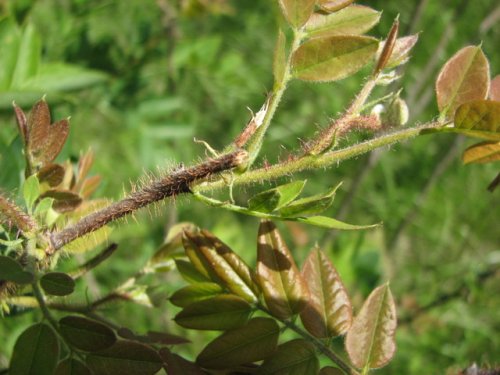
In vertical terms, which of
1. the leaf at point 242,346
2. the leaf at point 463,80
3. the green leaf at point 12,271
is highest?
the leaf at point 463,80

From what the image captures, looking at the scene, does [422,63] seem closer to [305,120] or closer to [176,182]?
[305,120]

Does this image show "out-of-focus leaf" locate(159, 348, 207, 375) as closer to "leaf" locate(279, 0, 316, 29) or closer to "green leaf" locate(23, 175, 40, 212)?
"green leaf" locate(23, 175, 40, 212)

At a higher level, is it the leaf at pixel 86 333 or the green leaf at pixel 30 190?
the green leaf at pixel 30 190

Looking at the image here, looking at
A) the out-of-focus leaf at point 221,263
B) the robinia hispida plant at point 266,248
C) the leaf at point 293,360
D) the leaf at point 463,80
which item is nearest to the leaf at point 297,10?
the robinia hispida plant at point 266,248

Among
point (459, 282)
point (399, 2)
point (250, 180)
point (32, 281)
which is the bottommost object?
point (459, 282)

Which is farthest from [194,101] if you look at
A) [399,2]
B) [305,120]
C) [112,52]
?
[112,52]

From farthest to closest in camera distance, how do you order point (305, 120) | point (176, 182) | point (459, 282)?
point (305, 120) → point (459, 282) → point (176, 182)

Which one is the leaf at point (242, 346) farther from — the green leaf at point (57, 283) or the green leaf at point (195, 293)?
the green leaf at point (57, 283)
